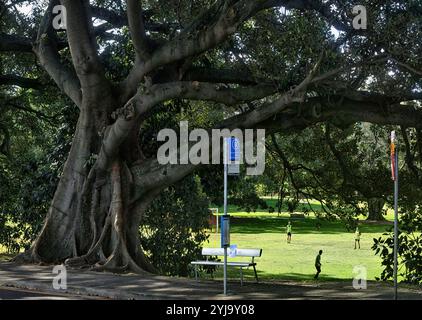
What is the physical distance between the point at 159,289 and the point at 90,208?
196 inches

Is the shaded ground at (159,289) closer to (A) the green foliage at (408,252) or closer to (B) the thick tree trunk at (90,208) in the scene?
(B) the thick tree trunk at (90,208)

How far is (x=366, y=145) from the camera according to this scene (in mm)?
23891

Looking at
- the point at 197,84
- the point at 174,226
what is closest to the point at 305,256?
the point at 174,226

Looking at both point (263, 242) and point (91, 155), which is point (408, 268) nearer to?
point (91, 155)

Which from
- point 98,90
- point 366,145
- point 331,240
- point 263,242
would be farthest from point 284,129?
point 331,240

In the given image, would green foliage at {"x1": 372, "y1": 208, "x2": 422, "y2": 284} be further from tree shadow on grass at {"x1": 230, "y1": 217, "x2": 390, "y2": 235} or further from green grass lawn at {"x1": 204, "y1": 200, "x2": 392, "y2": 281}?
tree shadow on grass at {"x1": 230, "y1": 217, "x2": 390, "y2": 235}

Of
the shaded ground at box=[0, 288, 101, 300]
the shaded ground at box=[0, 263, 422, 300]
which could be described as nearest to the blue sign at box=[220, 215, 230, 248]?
the shaded ground at box=[0, 263, 422, 300]

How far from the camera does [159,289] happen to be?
1213 centimetres

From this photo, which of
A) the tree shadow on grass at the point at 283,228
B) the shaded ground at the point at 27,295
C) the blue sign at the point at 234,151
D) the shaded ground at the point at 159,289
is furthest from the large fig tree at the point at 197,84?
the tree shadow on grass at the point at 283,228

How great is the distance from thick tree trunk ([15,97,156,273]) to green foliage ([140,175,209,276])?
3.49m

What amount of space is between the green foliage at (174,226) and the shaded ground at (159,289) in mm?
5979

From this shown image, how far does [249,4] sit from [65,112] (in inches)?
340
